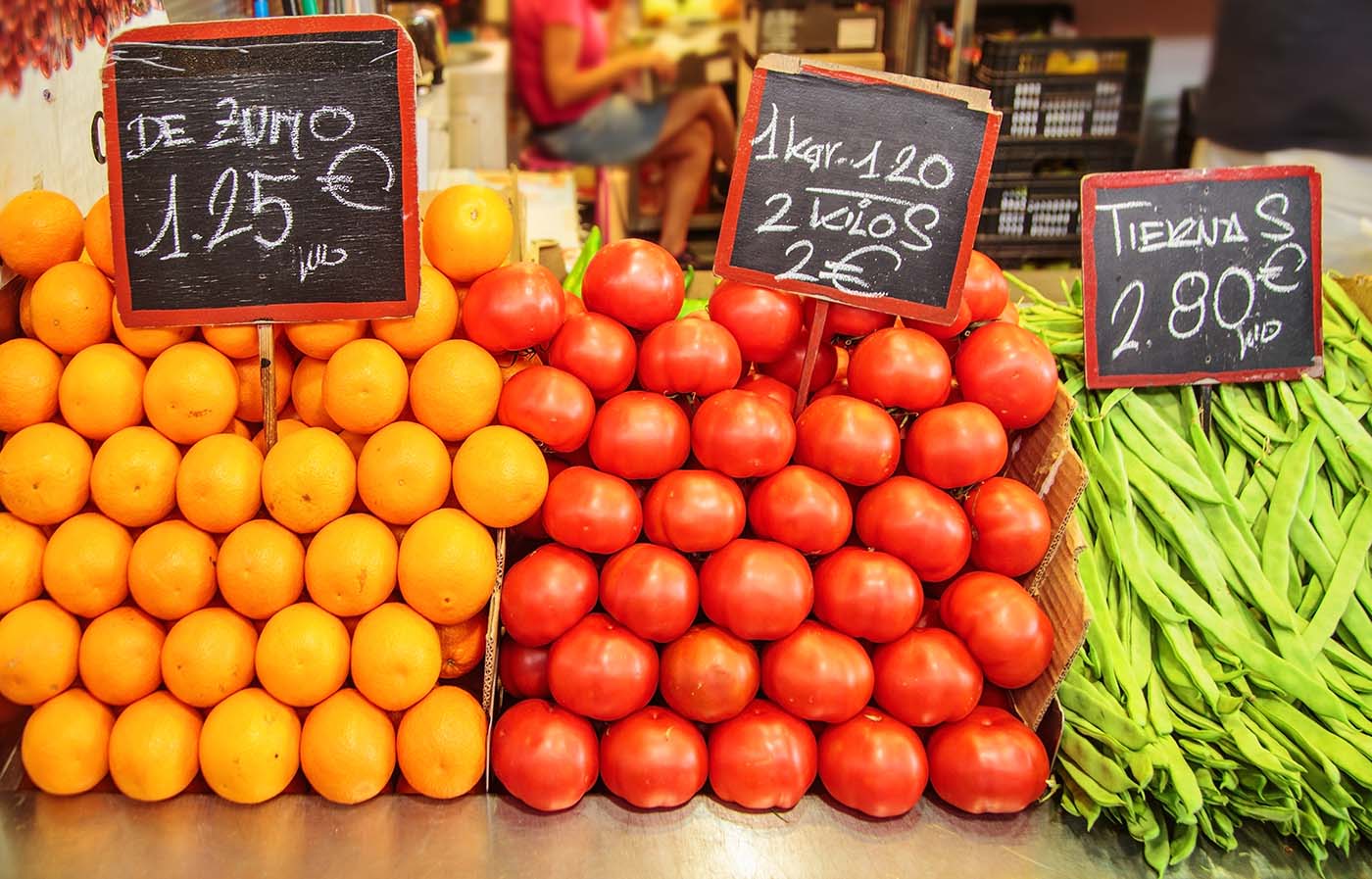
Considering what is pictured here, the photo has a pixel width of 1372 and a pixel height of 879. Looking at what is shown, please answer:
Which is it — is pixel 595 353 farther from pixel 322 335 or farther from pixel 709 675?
pixel 709 675

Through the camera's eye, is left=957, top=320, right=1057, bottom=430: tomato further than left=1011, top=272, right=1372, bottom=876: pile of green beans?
Yes

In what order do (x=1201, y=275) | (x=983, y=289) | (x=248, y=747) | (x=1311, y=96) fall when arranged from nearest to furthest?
1. (x=248, y=747)
2. (x=983, y=289)
3. (x=1201, y=275)
4. (x=1311, y=96)

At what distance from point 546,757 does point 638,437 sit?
50cm

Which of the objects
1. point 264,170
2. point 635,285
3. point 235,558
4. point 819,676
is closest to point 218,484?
point 235,558

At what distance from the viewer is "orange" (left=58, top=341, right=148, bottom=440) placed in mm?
1481

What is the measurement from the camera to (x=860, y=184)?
1.54 m

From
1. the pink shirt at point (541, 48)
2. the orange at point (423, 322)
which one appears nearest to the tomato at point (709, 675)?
the orange at point (423, 322)

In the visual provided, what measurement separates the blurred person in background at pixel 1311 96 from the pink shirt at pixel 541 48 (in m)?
2.72

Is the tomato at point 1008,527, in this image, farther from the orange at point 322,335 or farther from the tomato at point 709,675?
the orange at point 322,335

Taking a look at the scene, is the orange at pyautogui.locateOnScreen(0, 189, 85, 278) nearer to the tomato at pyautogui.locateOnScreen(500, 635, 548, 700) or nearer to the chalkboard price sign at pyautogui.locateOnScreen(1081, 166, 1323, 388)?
the tomato at pyautogui.locateOnScreen(500, 635, 548, 700)

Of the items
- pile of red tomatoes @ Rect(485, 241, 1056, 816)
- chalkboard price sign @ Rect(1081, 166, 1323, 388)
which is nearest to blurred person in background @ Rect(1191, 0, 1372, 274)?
chalkboard price sign @ Rect(1081, 166, 1323, 388)

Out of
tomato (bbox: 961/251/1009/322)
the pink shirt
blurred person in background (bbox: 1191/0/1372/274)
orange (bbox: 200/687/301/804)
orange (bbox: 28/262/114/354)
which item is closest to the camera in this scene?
orange (bbox: 200/687/301/804)

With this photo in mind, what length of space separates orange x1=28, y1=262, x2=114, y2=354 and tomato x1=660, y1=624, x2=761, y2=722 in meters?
1.05

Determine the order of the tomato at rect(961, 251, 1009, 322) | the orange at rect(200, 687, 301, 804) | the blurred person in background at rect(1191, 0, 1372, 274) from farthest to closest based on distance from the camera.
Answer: the blurred person in background at rect(1191, 0, 1372, 274)
the tomato at rect(961, 251, 1009, 322)
the orange at rect(200, 687, 301, 804)
